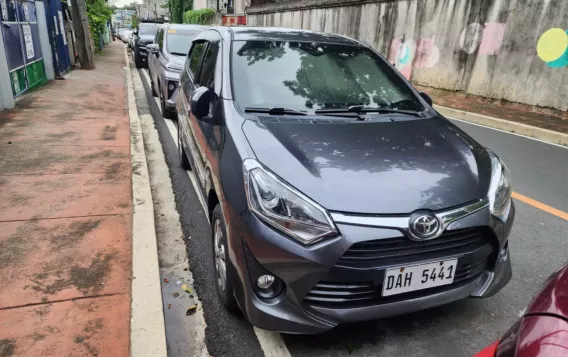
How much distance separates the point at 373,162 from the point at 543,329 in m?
1.31

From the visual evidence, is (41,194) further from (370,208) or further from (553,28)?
(553,28)

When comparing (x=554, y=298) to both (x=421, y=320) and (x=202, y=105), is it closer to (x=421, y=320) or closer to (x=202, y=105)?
(x=421, y=320)

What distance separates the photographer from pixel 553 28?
9.05 meters

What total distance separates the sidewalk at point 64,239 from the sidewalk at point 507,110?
7.66 m

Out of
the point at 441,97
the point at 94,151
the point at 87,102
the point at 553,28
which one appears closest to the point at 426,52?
the point at 441,97

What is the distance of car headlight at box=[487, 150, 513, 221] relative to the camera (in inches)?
89.9

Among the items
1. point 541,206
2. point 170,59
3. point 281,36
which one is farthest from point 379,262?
point 170,59

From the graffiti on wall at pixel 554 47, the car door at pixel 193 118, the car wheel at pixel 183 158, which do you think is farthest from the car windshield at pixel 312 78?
the graffiti on wall at pixel 554 47

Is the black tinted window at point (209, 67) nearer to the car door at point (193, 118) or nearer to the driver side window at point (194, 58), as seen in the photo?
the car door at point (193, 118)

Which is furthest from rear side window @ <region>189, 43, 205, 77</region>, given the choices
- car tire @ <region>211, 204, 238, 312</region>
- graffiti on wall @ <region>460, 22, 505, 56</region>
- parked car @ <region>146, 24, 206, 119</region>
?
graffiti on wall @ <region>460, 22, 505, 56</region>

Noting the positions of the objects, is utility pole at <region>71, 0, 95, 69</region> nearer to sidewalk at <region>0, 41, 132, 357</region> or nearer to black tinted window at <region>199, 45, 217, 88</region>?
sidewalk at <region>0, 41, 132, 357</region>

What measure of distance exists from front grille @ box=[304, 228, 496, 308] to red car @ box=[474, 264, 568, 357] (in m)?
0.70

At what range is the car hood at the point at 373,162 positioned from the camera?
6.84 ft

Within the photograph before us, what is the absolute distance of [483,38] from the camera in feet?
34.9
